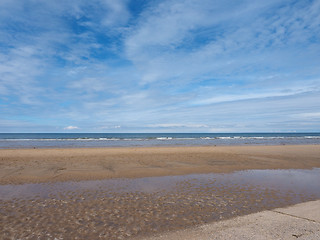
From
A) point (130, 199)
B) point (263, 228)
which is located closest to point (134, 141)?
point (130, 199)

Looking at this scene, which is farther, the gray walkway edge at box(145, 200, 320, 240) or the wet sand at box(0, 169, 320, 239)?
the wet sand at box(0, 169, 320, 239)

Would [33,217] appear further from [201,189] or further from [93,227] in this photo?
[201,189]

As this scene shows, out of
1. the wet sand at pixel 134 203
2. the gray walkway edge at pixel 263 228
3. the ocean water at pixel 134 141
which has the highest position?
the ocean water at pixel 134 141

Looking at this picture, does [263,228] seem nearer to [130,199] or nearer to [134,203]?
[134,203]

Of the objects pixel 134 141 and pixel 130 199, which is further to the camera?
pixel 134 141

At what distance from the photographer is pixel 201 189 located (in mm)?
8555

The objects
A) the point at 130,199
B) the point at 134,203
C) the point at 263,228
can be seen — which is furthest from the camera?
the point at 130,199

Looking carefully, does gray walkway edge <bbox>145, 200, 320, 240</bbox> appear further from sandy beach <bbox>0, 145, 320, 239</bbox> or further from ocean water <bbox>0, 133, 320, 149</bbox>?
ocean water <bbox>0, 133, 320, 149</bbox>

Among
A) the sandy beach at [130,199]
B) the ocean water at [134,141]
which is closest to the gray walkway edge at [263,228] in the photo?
the sandy beach at [130,199]

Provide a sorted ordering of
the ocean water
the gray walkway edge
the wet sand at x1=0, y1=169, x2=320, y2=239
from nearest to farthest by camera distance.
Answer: the gray walkway edge → the wet sand at x1=0, y1=169, x2=320, y2=239 → the ocean water

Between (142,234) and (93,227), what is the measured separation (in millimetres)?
1261

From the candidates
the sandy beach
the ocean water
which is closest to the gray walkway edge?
the sandy beach

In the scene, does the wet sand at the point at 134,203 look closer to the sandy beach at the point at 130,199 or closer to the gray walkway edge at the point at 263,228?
the sandy beach at the point at 130,199

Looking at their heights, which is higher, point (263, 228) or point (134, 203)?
point (263, 228)
